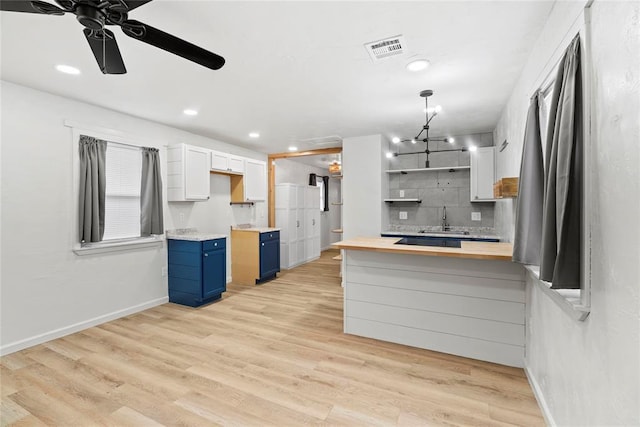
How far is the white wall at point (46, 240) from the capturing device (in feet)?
9.18

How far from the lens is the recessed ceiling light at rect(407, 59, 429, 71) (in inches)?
96.9

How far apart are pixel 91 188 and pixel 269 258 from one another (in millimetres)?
2899

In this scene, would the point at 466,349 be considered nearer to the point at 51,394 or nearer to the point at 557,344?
the point at 557,344

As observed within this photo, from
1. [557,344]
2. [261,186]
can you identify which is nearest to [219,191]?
[261,186]

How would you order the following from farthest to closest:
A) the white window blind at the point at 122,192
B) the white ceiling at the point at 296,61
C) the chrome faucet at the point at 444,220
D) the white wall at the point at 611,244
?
the chrome faucet at the point at 444,220, the white window blind at the point at 122,192, the white ceiling at the point at 296,61, the white wall at the point at 611,244

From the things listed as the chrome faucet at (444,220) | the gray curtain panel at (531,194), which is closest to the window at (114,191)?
the gray curtain panel at (531,194)

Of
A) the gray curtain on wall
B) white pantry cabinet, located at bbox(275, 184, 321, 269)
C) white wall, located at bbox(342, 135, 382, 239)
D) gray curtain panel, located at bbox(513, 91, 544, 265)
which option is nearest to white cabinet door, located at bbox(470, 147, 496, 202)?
white wall, located at bbox(342, 135, 382, 239)

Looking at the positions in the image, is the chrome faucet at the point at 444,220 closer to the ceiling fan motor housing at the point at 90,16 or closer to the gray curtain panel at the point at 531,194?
the gray curtain panel at the point at 531,194

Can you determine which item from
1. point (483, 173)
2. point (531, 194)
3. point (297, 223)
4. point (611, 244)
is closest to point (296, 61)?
point (531, 194)

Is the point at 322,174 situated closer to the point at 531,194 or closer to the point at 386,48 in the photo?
the point at 386,48

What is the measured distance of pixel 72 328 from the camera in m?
3.22

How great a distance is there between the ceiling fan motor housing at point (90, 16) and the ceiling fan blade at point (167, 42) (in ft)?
0.32

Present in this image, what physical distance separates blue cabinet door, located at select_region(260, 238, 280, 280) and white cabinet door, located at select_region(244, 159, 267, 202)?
911 mm

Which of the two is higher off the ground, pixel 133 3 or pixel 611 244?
pixel 133 3
